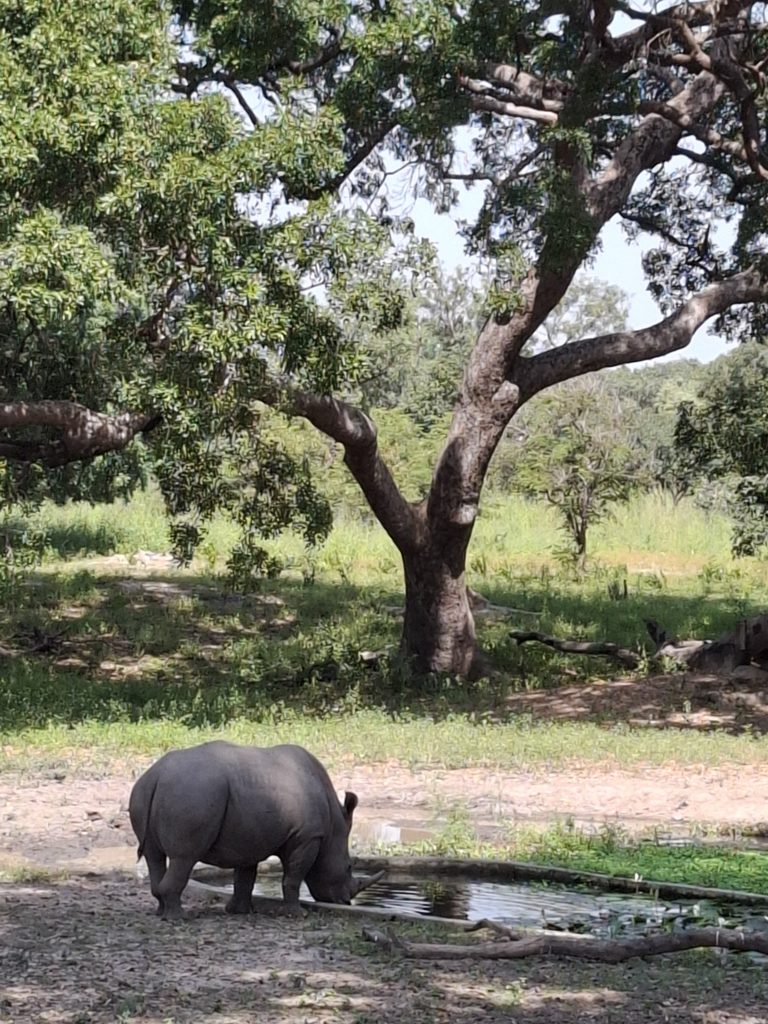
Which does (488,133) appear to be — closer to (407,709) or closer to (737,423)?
(737,423)

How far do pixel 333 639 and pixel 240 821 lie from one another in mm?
12888

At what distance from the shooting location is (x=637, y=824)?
11.0 metres

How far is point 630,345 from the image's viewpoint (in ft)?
58.8

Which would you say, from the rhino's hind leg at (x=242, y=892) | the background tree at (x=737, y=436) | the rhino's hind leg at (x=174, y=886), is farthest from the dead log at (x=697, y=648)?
the rhino's hind leg at (x=174, y=886)

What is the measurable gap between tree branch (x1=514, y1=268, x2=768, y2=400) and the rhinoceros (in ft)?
35.7

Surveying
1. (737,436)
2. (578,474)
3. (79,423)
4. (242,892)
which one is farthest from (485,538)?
(242,892)

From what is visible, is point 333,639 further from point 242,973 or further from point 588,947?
point 242,973

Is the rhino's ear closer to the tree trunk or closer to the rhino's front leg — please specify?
the rhino's front leg

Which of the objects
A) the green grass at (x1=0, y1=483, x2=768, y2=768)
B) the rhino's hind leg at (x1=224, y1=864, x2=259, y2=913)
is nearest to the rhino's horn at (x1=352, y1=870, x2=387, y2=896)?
the rhino's hind leg at (x1=224, y1=864, x2=259, y2=913)

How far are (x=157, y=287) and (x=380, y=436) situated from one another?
18.9 metres

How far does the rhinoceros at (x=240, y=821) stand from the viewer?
7180mm

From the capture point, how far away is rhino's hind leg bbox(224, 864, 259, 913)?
7.63m

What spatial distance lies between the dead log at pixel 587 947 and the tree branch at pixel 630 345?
38.9 ft

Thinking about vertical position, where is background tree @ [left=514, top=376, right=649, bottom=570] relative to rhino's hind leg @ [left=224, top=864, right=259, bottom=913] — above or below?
above
